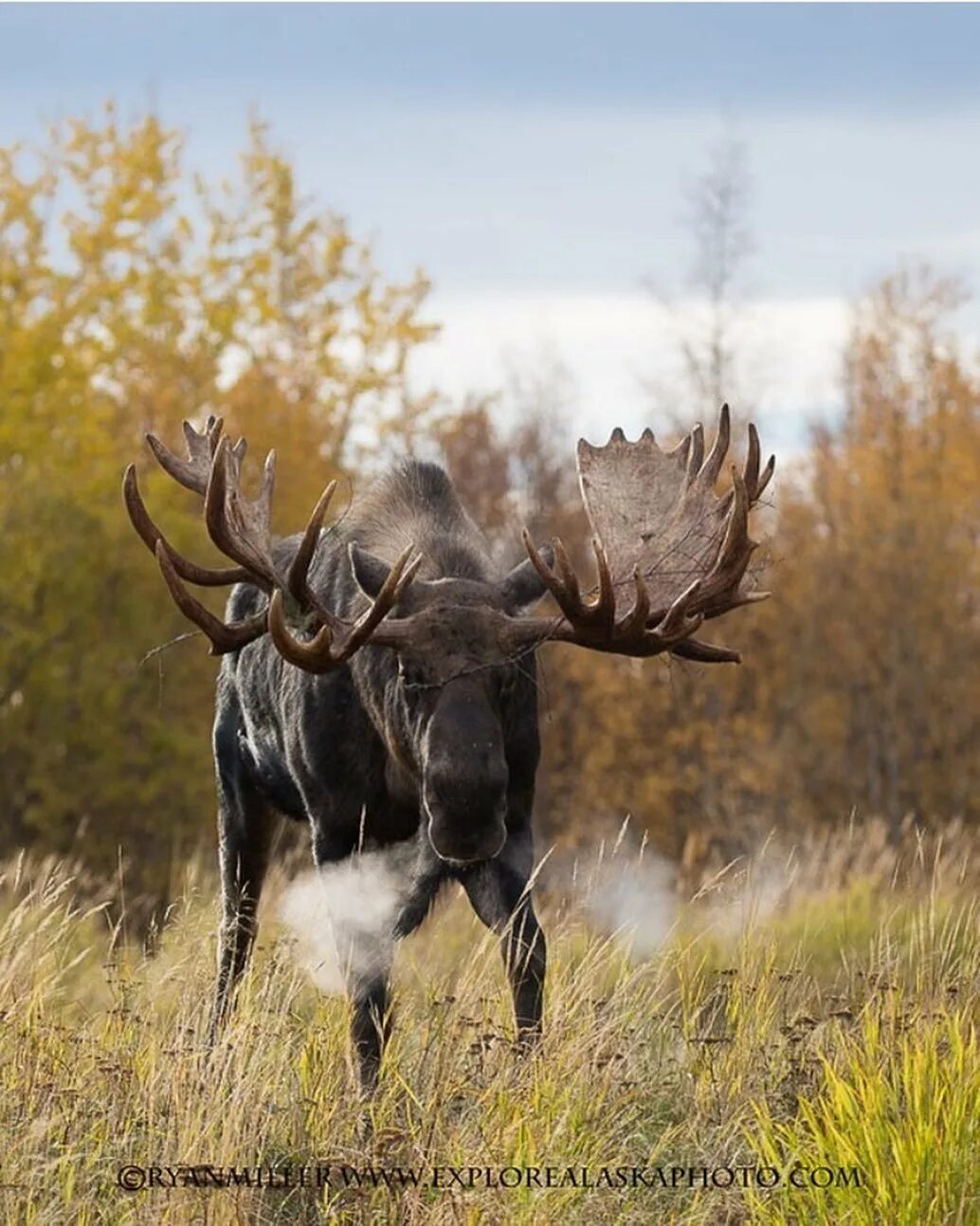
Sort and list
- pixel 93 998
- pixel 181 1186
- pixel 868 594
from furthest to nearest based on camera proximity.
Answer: pixel 868 594 < pixel 93 998 < pixel 181 1186

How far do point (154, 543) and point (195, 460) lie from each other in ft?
4.31

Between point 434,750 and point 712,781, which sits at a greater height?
point 434,750

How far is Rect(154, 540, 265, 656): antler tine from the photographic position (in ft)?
22.1

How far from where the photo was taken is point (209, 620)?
7000 millimetres

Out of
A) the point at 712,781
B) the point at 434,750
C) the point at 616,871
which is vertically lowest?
the point at 712,781

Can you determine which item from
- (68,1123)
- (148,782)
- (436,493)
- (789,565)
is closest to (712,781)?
(789,565)

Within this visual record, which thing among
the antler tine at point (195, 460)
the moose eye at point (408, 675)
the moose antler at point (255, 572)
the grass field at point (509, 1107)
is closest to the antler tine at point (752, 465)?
the moose antler at point (255, 572)

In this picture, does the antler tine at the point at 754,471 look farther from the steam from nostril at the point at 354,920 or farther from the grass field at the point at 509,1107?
the steam from nostril at the point at 354,920

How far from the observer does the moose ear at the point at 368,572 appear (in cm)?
698

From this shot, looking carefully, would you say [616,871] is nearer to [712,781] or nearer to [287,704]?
[287,704]

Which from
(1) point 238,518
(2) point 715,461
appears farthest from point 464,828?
(2) point 715,461

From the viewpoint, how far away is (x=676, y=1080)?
6.13 metres

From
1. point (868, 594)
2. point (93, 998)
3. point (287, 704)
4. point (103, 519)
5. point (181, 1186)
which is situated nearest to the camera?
point (181, 1186)

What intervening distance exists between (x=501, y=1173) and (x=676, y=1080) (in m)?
1.11
